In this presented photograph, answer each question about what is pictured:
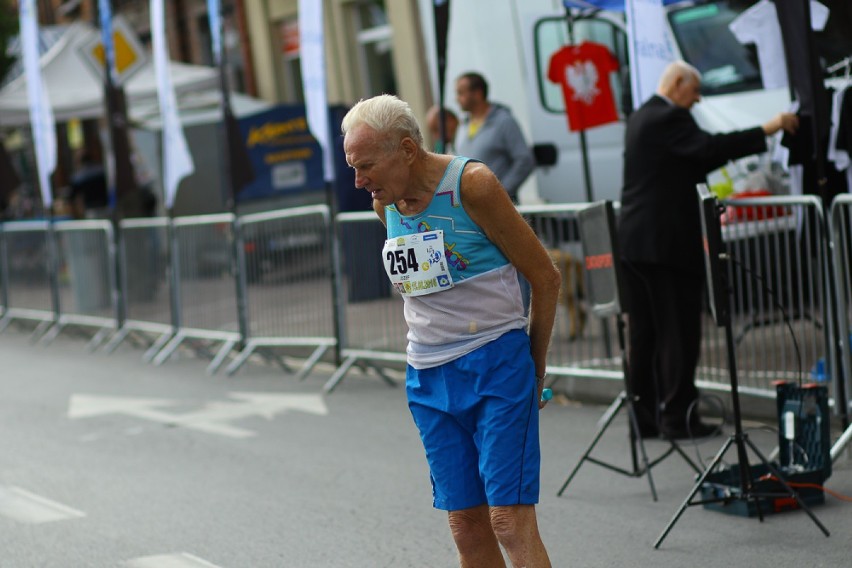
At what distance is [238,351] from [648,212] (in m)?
5.91

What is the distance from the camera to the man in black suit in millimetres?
7809

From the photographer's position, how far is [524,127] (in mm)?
13938

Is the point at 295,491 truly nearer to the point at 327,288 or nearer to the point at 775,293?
the point at 775,293

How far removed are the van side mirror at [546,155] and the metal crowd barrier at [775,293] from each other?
4.98 metres

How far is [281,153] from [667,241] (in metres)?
12.9

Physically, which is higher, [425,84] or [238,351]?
[425,84]

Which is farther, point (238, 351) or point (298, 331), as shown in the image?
point (238, 351)

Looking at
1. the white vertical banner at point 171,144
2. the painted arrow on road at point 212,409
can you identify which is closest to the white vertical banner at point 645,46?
the painted arrow on road at point 212,409

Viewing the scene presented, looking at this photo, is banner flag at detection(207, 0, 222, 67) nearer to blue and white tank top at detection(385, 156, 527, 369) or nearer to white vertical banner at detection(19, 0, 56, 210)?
white vertical banner at detection(19, 0, 56, 210)

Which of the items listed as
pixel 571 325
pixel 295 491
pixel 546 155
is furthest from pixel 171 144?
A: pixel 295 491

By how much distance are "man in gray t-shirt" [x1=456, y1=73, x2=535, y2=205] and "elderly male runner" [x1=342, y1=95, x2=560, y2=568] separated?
5.99 metres

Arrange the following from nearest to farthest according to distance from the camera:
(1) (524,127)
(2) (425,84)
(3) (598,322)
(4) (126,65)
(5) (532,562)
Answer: (5) (532,562)
(3) (598,322)
(1) (524,127)
(4) (126,65)
(2) (425,84)

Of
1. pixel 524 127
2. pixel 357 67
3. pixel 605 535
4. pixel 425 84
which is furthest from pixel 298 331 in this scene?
pixel 357 67

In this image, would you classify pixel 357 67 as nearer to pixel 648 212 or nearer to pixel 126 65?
pixel 126 65
